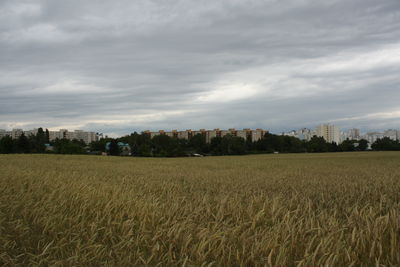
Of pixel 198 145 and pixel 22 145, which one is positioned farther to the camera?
pixel 198 145

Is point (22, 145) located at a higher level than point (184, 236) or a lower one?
higher

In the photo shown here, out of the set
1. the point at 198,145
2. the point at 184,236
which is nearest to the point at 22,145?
the point at 198,145

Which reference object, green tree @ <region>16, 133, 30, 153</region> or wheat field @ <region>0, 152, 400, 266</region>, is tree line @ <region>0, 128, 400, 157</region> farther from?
wheat field @ <region>0, 152, 400, 266</region>

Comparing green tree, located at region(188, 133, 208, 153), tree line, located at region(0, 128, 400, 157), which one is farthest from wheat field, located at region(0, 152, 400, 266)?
green tree, located at region(188, 133, 208, 153)

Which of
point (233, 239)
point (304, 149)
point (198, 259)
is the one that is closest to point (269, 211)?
point (233, 239)

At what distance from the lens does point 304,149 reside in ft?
281

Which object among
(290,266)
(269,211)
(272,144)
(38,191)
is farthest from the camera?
(272,144)

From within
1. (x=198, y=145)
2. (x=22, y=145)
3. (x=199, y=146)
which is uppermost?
(x=22, y=145)

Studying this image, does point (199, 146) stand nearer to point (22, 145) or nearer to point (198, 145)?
point (198, 145)

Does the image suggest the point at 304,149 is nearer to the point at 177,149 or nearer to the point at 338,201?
the point at 177,149

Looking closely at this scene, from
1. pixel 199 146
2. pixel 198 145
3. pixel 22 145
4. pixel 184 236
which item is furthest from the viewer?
pixel 198 145

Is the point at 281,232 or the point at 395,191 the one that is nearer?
the point at 281,232

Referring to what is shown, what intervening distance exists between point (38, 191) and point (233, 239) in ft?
16.6

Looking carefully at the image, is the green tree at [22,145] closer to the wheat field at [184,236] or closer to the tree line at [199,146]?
the tree line at [199,146]
